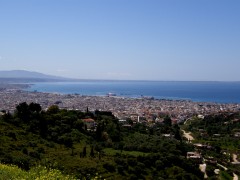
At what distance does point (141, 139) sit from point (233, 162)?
1193 cm

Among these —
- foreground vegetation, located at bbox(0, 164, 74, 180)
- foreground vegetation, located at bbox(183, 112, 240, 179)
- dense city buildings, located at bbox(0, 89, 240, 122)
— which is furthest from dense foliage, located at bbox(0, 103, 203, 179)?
dense city buildings, located at bbox(0, 89, 240, 122)

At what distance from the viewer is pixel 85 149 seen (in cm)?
2962

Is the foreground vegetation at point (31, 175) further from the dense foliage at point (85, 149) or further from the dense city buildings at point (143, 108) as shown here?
the dense city buildings at point (143, 108)

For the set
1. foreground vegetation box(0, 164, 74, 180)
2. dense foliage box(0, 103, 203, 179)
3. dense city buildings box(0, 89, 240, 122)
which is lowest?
dense city buildings box(0, 89, 240, 122)

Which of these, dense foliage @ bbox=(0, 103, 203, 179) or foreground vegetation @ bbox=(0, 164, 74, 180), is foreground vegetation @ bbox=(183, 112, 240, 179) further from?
foreground vegetation @ bbox=(0, 164, 74, 180)

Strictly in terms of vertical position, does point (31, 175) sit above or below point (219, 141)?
above

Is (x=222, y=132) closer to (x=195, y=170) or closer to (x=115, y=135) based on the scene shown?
(x=115, y=135)

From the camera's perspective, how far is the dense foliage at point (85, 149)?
25.0 m

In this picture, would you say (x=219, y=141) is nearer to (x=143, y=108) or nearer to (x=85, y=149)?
(x=85, y=149)

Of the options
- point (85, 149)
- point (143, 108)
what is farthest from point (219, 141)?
point (143, 108)

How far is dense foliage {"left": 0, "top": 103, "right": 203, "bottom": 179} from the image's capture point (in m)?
25.0

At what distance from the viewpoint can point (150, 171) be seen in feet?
96.6

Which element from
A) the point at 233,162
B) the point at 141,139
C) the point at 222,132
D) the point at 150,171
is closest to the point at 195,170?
the point at 150,171

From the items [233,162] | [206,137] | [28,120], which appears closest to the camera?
[28,120]
